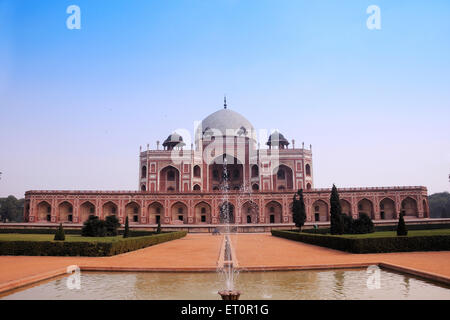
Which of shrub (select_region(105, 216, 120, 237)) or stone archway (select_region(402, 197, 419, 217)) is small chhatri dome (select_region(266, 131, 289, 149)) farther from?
shrub (select_region(105, 216, 120, 237))

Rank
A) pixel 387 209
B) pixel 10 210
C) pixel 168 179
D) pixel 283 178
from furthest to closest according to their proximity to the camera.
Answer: pixel 10 210
pixel 283 178
pixel 168 179
pixel 387 209

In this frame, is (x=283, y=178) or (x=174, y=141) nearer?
(x=283, y=178)

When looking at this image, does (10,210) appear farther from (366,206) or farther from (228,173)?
(366,206)

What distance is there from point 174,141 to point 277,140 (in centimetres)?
1210

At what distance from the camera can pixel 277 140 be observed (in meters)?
43.9

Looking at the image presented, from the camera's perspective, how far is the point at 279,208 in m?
35.0

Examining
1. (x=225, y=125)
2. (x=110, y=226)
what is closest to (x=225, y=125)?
(x=225, y=125)

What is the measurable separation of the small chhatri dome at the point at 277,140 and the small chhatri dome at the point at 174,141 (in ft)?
34.2

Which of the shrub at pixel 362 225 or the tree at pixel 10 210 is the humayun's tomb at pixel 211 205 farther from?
the tree at pixel 10 210

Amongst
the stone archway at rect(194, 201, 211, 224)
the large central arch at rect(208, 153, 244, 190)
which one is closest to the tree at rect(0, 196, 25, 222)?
the large central arch at rect(208, 153, 244, 190)

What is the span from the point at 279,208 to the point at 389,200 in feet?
33.7

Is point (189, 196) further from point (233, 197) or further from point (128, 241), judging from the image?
point (128, 241)

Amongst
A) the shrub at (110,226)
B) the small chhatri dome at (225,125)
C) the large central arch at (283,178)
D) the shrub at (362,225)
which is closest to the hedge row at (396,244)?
the shrub at (362,225)
